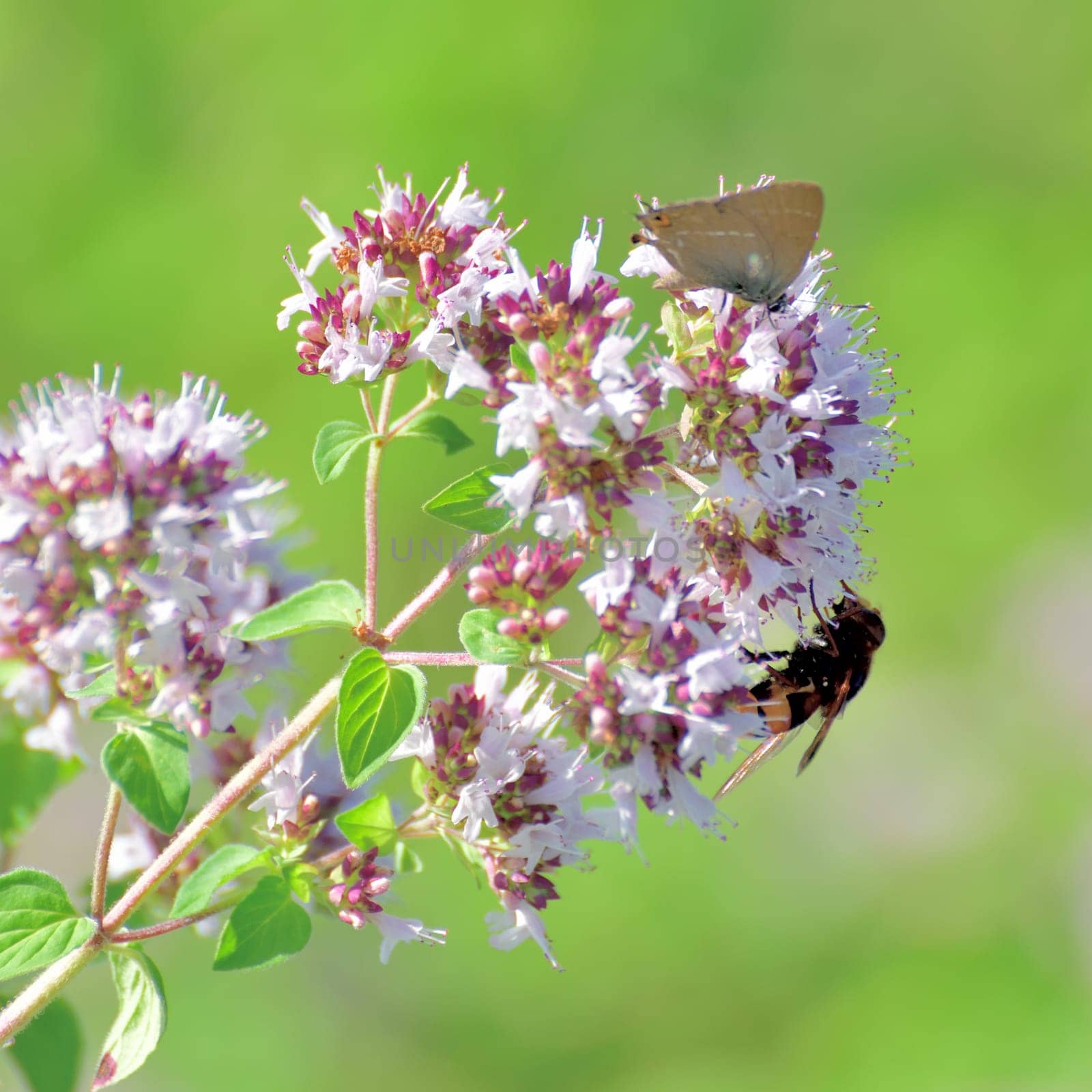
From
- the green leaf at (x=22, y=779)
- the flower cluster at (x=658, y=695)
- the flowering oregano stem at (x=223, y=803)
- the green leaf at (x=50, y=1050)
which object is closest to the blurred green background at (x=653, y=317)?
the green leaf at (x=22, y=779)

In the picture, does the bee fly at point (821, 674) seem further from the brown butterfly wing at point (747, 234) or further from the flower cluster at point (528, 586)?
the brown butterfly wing at point (747, 234)

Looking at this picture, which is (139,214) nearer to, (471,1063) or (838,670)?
(471,1063)

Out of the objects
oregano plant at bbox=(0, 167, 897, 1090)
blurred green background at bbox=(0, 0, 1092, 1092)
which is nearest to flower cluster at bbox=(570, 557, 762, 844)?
oregano plant at bbox=(0, 167, 897, 1090)

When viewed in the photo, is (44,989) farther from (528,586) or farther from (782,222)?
(782,222)

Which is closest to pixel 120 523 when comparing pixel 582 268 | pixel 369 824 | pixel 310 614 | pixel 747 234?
pixel 310 614

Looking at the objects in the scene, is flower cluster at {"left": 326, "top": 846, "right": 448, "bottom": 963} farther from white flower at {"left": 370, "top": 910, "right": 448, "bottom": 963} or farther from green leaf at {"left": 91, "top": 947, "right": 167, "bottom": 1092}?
green leaf at {"left": 91, "top": 947, "right": 167, "bottom": 1092}

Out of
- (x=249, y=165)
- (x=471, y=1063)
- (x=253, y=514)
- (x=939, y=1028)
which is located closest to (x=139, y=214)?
(x=249, y=165)

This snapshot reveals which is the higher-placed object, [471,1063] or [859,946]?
[859,946]
